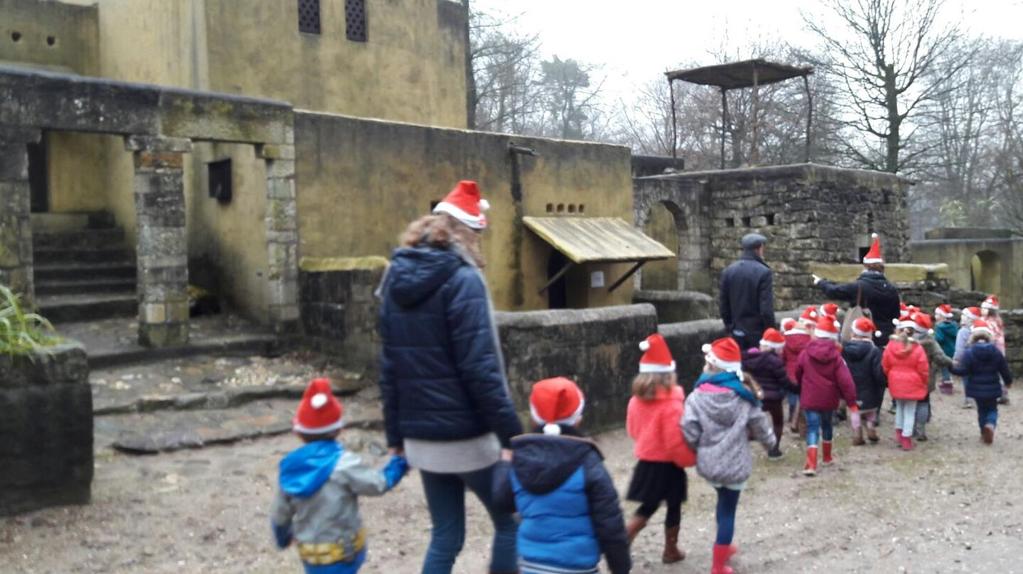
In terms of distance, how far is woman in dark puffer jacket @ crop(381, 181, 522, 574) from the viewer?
3605mm

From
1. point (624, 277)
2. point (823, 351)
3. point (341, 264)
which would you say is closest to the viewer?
point (823, 351)

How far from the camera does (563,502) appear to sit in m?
3.54

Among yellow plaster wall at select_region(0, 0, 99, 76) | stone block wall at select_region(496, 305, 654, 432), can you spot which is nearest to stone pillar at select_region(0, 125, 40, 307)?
stone block wall at select_region(496, 305, 654, 432)

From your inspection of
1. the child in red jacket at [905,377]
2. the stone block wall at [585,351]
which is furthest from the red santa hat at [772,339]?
the stone block wall at [585,351]

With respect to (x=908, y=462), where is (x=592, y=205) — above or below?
above

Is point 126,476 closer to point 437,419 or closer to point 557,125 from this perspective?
point 437,419

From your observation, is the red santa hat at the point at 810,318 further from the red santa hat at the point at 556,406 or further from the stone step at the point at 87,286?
the stone step at the point at 87,286

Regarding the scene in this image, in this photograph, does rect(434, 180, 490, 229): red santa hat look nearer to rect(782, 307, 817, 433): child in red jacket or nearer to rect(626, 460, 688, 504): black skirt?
→ rect(626, 460, 688, 504): black skirt

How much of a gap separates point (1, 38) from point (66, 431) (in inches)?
385

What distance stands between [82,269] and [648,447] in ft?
30.0

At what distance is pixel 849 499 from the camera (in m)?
6.41

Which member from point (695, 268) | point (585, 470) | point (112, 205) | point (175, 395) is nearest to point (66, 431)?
point (175, 395)

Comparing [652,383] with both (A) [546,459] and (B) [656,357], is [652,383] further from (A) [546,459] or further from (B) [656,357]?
(A) [546,459]

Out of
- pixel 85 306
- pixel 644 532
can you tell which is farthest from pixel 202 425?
pixel 644 532
